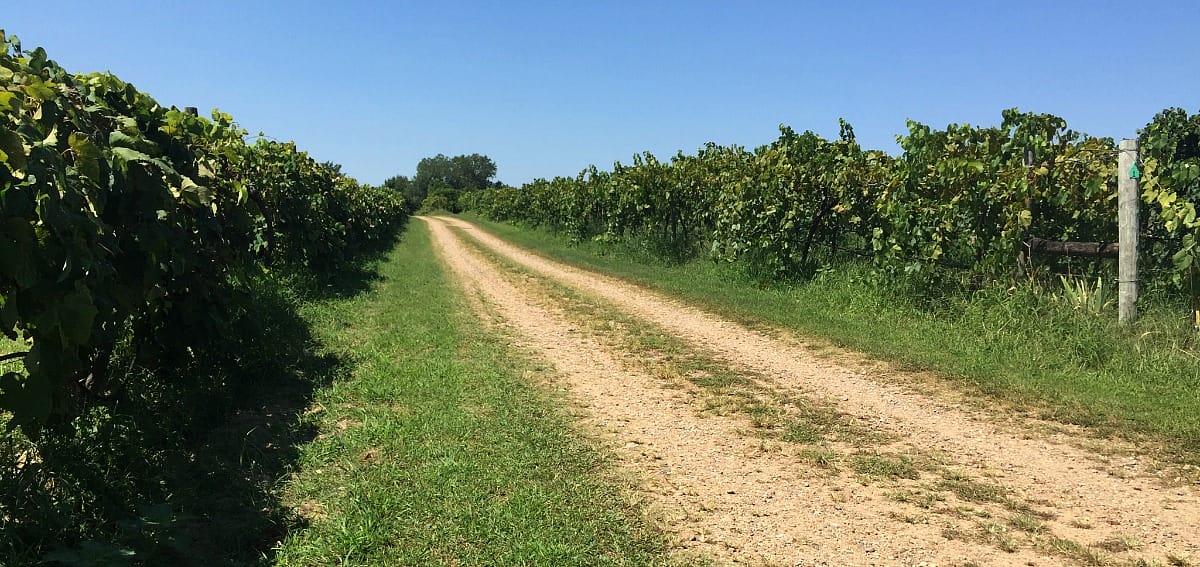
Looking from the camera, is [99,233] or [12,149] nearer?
[12,149]

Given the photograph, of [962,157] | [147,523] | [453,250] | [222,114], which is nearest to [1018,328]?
[962,157]

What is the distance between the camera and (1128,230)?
7117mm

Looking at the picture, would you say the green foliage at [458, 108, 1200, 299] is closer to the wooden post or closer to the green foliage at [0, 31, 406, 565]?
the wooden post

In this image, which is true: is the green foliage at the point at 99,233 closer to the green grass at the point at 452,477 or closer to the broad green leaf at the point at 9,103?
the broad green leaf at the point at 9,103

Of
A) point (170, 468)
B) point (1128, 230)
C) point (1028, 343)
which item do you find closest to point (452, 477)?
point (170, 468)

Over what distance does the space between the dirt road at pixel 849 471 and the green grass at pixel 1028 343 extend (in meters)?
0.57

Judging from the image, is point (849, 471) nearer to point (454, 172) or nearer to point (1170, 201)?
point (1170, 201)

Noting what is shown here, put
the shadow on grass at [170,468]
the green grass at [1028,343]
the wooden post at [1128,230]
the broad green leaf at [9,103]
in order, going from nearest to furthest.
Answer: the broad green leaf at [9,103]
the shadow on grass at [170,468]
the green grass at [1028,343]
the wooden post at [1128,230]

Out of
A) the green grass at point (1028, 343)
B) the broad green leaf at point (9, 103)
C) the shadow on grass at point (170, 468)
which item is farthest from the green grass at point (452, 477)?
the green grass at point (1028, 343)

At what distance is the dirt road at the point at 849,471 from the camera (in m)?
3.35

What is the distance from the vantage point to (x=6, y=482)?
132 inches

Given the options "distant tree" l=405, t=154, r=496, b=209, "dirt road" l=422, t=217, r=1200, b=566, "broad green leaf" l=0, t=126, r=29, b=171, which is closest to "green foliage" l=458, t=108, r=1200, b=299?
"dirt road" l=422, t=217, r=1200, b=566

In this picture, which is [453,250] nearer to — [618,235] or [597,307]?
[618,235]

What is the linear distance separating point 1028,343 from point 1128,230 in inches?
64.3
